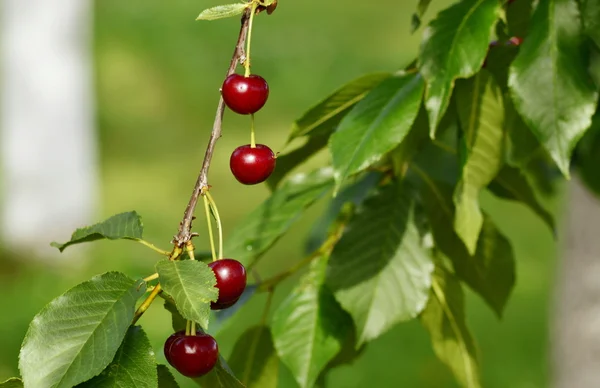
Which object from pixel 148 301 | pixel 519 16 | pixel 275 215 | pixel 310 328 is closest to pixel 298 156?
pixel 275 215

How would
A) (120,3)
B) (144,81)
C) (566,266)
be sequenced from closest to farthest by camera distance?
(566,266) → (144,81) → (120,3)

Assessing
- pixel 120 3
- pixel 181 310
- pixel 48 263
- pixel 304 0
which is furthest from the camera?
pixel 304 0

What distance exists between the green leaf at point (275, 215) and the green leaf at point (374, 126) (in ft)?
0.59

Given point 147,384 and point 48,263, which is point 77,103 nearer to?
point 48,263

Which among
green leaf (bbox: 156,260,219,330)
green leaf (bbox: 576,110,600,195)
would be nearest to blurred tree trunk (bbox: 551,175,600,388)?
green leaf (bbox: 576,110,600,195)

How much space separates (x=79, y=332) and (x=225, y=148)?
7.68m

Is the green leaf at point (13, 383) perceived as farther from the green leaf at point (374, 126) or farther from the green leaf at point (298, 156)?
the green leaf at point (298, 156)

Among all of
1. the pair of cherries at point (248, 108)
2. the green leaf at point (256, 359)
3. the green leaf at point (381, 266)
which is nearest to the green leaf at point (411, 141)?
the green leaf at point (381, 266)

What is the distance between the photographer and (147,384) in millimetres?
751

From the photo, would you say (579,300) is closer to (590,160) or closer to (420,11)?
(590,160)

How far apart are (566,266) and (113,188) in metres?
5.63

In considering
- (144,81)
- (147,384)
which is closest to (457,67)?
(147,384)

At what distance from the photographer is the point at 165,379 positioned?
861mm

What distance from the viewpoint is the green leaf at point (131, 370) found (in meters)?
0.75
